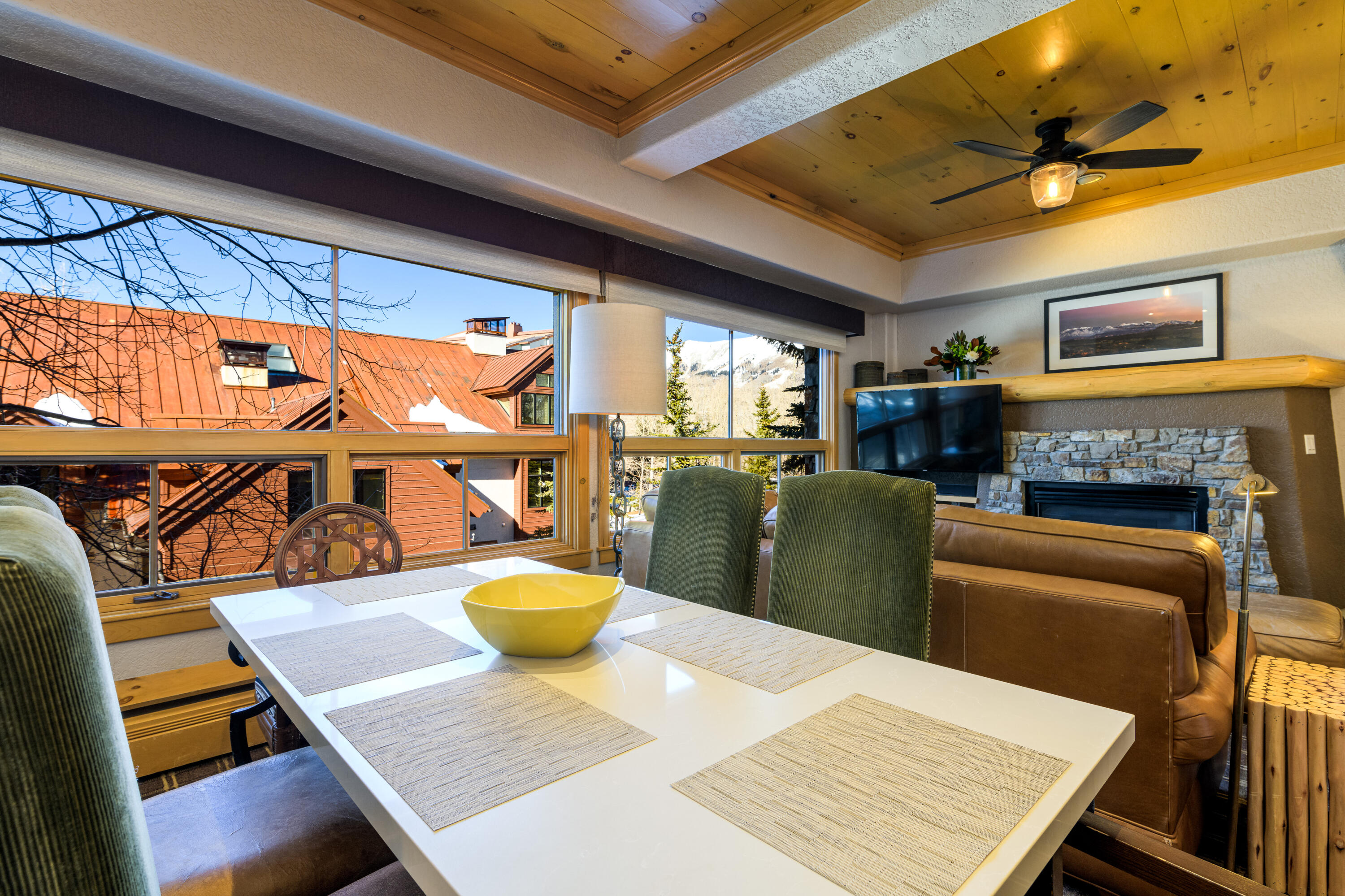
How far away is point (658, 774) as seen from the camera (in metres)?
0.69

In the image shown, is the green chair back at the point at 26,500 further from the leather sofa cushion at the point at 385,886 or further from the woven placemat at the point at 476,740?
the leather sofa cushion at the point at 385,886

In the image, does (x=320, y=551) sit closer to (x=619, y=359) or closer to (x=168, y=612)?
(x=168, y=612)

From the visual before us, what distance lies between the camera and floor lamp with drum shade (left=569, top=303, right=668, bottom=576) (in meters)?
2.51

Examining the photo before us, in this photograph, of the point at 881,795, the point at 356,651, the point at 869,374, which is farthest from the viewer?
the point at 869,374

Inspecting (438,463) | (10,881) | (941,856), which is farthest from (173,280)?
(941,856)

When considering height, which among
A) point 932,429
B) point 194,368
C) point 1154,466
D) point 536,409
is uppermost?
point 194,368

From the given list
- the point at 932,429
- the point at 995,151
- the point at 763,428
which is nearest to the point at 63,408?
the point at 995,151

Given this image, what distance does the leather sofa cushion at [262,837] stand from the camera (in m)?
0.91

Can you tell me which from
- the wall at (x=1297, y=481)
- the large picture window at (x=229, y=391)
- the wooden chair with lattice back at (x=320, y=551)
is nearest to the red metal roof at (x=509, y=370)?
the large picture window at (x=229, y=391)

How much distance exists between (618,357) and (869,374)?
3.14m

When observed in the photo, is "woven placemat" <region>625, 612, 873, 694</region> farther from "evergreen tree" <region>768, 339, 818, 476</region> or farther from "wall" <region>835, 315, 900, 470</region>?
"wall" <region>835, 315, 900, 470</region>

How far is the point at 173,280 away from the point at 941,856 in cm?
263

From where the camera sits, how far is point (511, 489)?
3.04 meters

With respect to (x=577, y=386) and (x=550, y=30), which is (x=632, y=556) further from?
(x=550, y=30)
